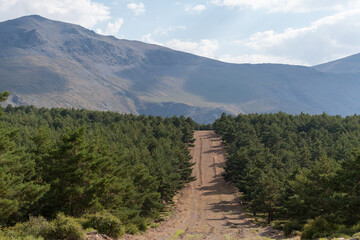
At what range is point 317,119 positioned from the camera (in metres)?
134

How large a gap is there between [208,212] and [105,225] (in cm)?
4141

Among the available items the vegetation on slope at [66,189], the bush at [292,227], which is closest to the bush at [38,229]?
the vegetation on slope at [66,189]

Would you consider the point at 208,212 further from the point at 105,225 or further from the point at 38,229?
the point at 38,229

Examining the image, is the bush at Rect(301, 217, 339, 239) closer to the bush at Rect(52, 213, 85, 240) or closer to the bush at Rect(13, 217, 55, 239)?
the bush at Rect(52, 213, 85, 240)

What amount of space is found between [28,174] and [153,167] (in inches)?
1109

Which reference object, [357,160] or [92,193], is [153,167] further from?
[357,160]

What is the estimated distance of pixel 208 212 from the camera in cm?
6781

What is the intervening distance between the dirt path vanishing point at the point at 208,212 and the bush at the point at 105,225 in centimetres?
387

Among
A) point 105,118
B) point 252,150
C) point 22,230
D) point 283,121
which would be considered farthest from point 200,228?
point 105,118

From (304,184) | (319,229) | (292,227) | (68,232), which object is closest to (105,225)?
(68,232)

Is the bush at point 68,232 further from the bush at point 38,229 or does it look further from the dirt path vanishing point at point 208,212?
the dirt path vanishing point at point 208,212

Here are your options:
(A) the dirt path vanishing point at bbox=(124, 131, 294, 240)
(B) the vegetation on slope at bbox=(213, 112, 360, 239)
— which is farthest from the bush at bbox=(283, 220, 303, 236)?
(A) the dirt path vanishing point at bbox=(124, 131, 294, 240)

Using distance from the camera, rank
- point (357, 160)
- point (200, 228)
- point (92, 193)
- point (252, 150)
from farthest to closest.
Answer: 1. point (252, 150)
2. point (200, 228)
3. point (92, 193)
4. point (357, 160)

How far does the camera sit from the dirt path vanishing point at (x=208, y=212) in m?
41.6
